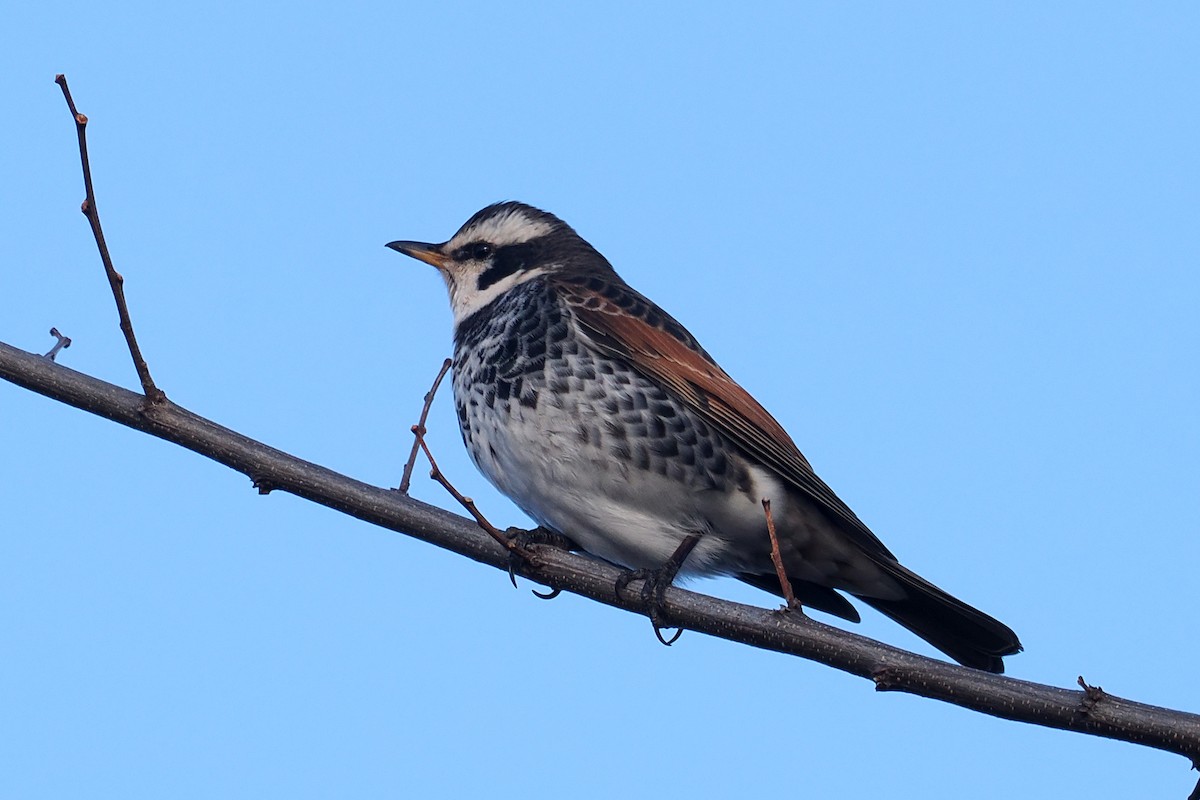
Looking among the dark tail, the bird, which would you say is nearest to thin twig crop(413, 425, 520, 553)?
the bird

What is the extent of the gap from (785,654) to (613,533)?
5.14 ft

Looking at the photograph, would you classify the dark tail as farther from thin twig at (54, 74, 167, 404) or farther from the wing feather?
thin twig at (54, 74, 167, 404)

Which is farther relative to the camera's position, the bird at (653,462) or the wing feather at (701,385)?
the wing feather at (701,385)

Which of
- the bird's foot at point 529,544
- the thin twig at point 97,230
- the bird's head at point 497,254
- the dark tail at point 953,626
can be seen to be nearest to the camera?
the thin twig at point 97,230

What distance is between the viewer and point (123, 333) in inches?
183

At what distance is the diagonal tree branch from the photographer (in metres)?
4.61

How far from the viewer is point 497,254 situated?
7.91 metres

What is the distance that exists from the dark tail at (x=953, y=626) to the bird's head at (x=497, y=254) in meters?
2.66

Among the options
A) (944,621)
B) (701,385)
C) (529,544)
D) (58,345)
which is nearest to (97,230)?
(58,345)

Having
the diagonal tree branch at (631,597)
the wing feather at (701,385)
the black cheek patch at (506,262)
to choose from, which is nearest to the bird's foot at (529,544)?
the diagonal tree branch at (631,597)

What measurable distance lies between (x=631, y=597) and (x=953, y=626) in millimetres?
1938

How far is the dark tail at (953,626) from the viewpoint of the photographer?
6414mm

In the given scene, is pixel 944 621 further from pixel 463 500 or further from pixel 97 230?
pixel 97 230

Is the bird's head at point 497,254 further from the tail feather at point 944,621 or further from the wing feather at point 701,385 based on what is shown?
the tail feather at point 944,621
